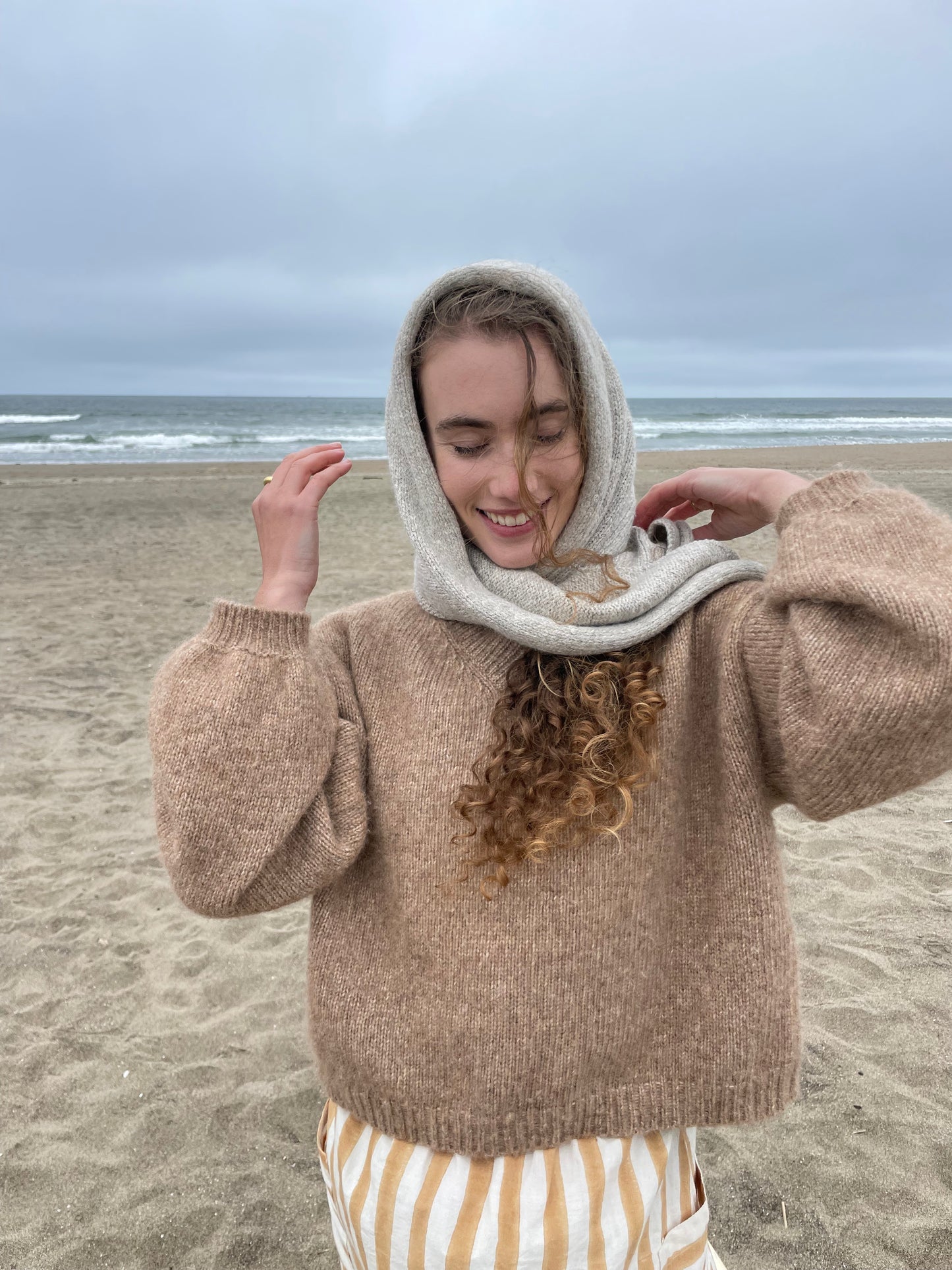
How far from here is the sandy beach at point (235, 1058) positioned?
2.42 metres

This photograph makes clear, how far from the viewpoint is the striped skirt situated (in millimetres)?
1356

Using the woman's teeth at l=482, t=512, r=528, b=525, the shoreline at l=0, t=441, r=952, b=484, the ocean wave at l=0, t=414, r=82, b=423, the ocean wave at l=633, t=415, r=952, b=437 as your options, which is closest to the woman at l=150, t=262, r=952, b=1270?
the woman's teeth at l=482, t=512, r=528, b=525

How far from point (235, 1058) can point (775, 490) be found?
2671 millimetres

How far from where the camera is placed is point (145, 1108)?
2.87 meters

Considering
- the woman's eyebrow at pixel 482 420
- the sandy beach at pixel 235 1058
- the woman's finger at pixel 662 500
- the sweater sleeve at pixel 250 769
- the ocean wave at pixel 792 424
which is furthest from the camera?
the ocean wave at pixel 792 424

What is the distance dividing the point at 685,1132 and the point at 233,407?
6085 centimetres

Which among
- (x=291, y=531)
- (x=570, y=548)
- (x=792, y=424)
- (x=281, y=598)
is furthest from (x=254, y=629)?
(x=792, y=424)

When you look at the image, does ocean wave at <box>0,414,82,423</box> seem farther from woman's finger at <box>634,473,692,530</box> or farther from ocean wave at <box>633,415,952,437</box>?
woman's finger at <box>634,473,692,530</box>

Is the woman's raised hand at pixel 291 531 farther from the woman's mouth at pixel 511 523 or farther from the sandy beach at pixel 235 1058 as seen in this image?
the sandy beach at pixel 235 1058

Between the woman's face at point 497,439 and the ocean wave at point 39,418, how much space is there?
43.4 meters

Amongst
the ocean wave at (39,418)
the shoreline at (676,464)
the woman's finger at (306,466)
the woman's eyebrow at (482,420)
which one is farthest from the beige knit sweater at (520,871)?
the ocean wave at (39,418)

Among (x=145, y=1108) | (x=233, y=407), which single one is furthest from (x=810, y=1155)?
(x=233, y=407)

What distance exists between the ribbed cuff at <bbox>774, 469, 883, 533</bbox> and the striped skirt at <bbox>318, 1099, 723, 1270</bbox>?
1049 mm

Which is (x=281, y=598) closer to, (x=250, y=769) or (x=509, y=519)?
(x=250, y=769)
